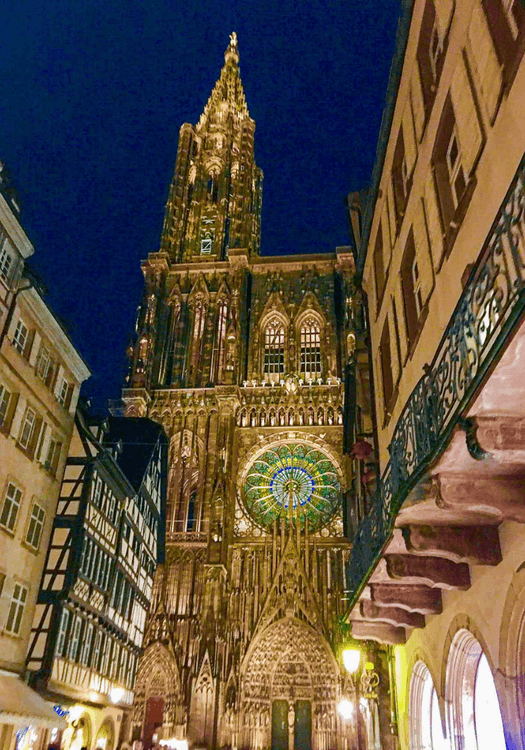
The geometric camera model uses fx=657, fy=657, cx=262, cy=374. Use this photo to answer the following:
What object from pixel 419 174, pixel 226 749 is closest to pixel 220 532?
pixel 226 749

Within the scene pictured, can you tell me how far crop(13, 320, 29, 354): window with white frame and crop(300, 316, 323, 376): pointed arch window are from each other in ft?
85.2

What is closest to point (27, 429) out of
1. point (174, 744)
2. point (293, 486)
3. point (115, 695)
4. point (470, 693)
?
point (115, 695)

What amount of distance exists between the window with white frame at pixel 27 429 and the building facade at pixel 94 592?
105 inches

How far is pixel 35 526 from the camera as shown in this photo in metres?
19.7

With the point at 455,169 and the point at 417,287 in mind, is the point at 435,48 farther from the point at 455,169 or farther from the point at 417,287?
the point at 417,287

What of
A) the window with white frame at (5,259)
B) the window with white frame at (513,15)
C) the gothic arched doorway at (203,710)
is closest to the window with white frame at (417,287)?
the window with white frame at (513,15)

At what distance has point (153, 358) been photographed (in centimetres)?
4412

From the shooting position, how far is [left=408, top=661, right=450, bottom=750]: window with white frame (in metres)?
11.8

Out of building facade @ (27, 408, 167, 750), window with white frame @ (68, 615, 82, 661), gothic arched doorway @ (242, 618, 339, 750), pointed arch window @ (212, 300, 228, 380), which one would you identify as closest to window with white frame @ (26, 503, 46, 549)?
building facade @ (27, 408, 167, 750)

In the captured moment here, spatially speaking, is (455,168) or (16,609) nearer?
(455,168)

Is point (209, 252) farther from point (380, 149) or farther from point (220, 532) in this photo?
point (380, 149)

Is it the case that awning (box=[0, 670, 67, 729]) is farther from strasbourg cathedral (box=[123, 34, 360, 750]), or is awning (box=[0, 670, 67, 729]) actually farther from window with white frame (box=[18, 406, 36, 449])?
strasbourg cathedral (box=[123, 34, 360, 750])

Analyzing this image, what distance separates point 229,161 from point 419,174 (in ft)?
148

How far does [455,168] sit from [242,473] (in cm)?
3219
